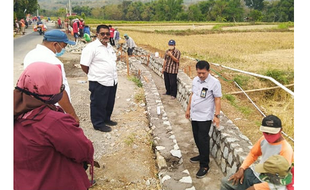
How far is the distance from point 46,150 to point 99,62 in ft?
8.94

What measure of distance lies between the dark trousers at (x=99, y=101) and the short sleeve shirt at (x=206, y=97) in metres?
1.54

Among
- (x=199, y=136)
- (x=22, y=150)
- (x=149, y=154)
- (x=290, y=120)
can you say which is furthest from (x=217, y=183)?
(x=290, y=120)

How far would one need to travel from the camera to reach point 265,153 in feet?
8.53

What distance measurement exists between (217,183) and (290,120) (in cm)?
338

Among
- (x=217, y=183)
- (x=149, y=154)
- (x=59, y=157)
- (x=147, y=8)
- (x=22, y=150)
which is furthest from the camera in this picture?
(x=147, y=8)

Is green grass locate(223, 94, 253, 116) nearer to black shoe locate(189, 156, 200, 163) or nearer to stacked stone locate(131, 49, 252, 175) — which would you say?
stacked stone locate(131, 49, 252, 175)

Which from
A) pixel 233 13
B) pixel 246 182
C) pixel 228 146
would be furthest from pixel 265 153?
pixel 233 13

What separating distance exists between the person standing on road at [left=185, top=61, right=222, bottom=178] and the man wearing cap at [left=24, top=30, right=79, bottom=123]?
1.65m

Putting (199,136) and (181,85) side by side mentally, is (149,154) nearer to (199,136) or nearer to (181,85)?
(199,136)

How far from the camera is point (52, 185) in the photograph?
182 cm

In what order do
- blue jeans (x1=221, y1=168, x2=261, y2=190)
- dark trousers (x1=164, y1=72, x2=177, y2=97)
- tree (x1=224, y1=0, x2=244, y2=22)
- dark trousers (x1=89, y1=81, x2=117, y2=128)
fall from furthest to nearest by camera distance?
tree (x1=224, y1=0, x2=244, y2=22), dark trousers (x1=164, y1=72, x2=177, y2=97), dark trousers (x1=89, y1=81, x2=117, y2=128), blue jeans (x1=221, y1=168, x2=261, y2=190)

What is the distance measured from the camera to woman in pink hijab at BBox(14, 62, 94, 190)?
5.50 ft

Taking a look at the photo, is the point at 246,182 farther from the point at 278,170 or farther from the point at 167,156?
the point at 167,156

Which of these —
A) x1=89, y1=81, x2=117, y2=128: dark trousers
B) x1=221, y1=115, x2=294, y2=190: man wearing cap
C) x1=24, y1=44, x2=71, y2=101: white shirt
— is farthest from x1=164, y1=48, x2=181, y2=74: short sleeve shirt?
x1=221, y1=115, x2=294, y2=190: man wearing cap
